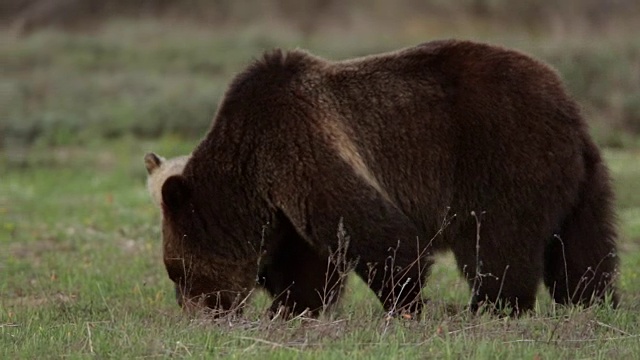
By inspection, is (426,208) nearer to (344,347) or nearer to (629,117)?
(344,347)

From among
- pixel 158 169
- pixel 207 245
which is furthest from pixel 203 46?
pixel 207 245

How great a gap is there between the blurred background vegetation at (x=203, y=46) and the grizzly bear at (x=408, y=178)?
12856 millimetres

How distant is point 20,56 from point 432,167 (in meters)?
23.2

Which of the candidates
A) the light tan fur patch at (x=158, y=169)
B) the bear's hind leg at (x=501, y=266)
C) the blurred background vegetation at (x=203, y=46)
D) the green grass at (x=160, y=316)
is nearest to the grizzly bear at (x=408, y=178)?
the bear's hind leg at (x=501, y=266)

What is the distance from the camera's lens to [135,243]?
41.4ft

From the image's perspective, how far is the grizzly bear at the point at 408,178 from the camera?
7.51m

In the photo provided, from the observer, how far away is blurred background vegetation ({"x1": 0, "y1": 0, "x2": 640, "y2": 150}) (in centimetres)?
2275

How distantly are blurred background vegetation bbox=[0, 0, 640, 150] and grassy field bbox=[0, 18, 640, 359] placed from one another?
0.27 feet

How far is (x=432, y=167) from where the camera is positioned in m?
7.78

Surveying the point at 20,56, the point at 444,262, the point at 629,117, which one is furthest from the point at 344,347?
the point at 20,56

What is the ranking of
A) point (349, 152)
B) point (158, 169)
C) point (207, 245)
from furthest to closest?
1. point (158, 169)
2. point (207, 245)
3. point (349, 152)

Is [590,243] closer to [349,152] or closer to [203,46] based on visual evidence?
[349,152]

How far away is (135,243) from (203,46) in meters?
18.2

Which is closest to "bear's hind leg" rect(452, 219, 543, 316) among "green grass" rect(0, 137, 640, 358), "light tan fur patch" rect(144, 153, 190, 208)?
A: "green grass" rect(0, 137, 640, 358)
